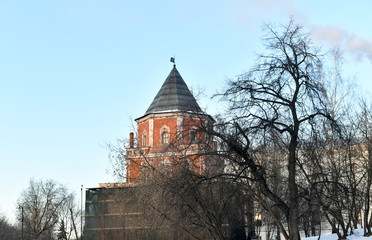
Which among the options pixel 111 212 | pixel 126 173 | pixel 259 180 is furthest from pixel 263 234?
pixel 259 180

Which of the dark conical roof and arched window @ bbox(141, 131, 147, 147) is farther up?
the dark conical roof

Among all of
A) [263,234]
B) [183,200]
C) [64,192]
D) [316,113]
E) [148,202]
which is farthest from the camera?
[64,192]

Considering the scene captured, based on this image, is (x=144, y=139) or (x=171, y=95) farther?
(x=171, y=95)

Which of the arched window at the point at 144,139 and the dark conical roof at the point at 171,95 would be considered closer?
the arched window at the point at 144,139

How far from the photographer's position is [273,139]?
14117mm

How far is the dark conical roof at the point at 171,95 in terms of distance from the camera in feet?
146

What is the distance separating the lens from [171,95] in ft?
152

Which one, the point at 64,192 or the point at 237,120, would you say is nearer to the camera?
the point at 237,120

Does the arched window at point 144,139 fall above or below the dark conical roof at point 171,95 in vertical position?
below

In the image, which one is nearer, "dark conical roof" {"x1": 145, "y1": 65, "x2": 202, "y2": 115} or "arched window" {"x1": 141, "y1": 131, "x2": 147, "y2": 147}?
"arched window" {"x1": 141, "y1": 131, "x2": 147, "y2": 147}

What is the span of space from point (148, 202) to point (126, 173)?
6.22m

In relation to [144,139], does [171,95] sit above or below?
above

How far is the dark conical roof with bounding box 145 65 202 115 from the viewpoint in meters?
44.4

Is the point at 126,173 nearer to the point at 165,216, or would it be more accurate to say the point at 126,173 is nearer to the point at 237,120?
the point at 165,216
